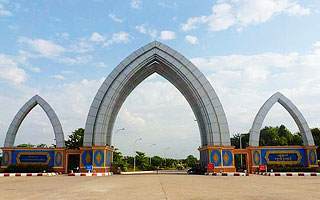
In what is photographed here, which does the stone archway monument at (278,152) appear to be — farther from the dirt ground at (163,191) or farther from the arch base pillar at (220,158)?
the dirt ground at (163,191)

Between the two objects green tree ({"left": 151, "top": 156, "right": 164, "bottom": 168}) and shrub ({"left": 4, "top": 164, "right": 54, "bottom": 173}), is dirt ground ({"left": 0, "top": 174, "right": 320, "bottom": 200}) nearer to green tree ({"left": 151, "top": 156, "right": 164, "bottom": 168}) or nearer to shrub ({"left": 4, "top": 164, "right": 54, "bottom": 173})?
shrub ({"left": 4, "top": 164, "right": 54, "bottom": 173})

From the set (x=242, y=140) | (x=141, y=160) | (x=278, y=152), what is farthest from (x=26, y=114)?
(x=242, y=140)

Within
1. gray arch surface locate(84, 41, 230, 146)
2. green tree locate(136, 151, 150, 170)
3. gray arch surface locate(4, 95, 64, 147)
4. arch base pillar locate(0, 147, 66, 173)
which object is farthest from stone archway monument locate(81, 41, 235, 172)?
green tree locate(136, 151, 150, 170)

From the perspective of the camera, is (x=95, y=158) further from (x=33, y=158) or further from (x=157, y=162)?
(x=157, y=162)

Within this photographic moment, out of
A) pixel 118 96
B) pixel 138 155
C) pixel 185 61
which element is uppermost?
pixel 185 61

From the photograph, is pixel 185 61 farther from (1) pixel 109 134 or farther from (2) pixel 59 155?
(2) pixel 59 155

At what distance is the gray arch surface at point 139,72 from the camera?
3064 cm

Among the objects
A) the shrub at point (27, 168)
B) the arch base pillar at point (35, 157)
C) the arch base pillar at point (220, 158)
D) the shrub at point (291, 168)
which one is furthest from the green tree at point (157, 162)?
the shrub at point (291, 168)

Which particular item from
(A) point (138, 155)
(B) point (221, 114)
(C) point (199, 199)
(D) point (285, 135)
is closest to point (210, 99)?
(B) point (221, 114)

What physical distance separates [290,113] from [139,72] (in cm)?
1666

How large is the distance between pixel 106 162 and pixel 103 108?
5.60 meters

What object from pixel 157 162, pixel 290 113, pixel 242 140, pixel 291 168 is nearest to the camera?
pixel 291 168

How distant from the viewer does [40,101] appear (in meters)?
31.8

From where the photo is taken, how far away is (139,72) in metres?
33.2
